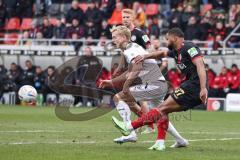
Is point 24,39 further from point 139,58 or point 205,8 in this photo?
point 139,58

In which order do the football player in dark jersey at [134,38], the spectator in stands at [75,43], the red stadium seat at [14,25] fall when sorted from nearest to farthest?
the football player in dark jersey at [134,38] < the spectator in stands at [75,43] < the red stadium seat at [14,25]

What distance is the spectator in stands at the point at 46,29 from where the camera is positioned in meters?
33.6

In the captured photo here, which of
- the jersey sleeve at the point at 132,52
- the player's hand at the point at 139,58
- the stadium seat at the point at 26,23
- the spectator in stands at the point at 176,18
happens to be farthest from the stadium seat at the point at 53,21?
the player's hand at the point at 139,58

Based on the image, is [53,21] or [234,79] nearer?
[234,79]

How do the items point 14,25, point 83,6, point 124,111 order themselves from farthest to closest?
point 83,6, point 14,25, point 124,111

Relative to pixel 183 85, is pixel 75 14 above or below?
above

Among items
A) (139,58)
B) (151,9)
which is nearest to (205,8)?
(151,9)

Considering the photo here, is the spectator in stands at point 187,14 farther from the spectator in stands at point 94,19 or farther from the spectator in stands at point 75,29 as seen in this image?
the spectator in stands at point 75,29

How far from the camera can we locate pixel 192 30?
3077 centimetres

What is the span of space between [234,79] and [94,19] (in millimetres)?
7712

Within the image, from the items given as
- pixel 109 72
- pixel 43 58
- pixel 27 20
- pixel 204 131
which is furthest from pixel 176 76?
pixel 204 131

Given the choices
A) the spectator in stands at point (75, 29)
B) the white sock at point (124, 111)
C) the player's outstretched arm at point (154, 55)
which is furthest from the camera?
the spectator in stands at point (75, 29)

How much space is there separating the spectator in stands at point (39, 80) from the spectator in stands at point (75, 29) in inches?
104

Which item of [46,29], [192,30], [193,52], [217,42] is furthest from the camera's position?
[46,29]
